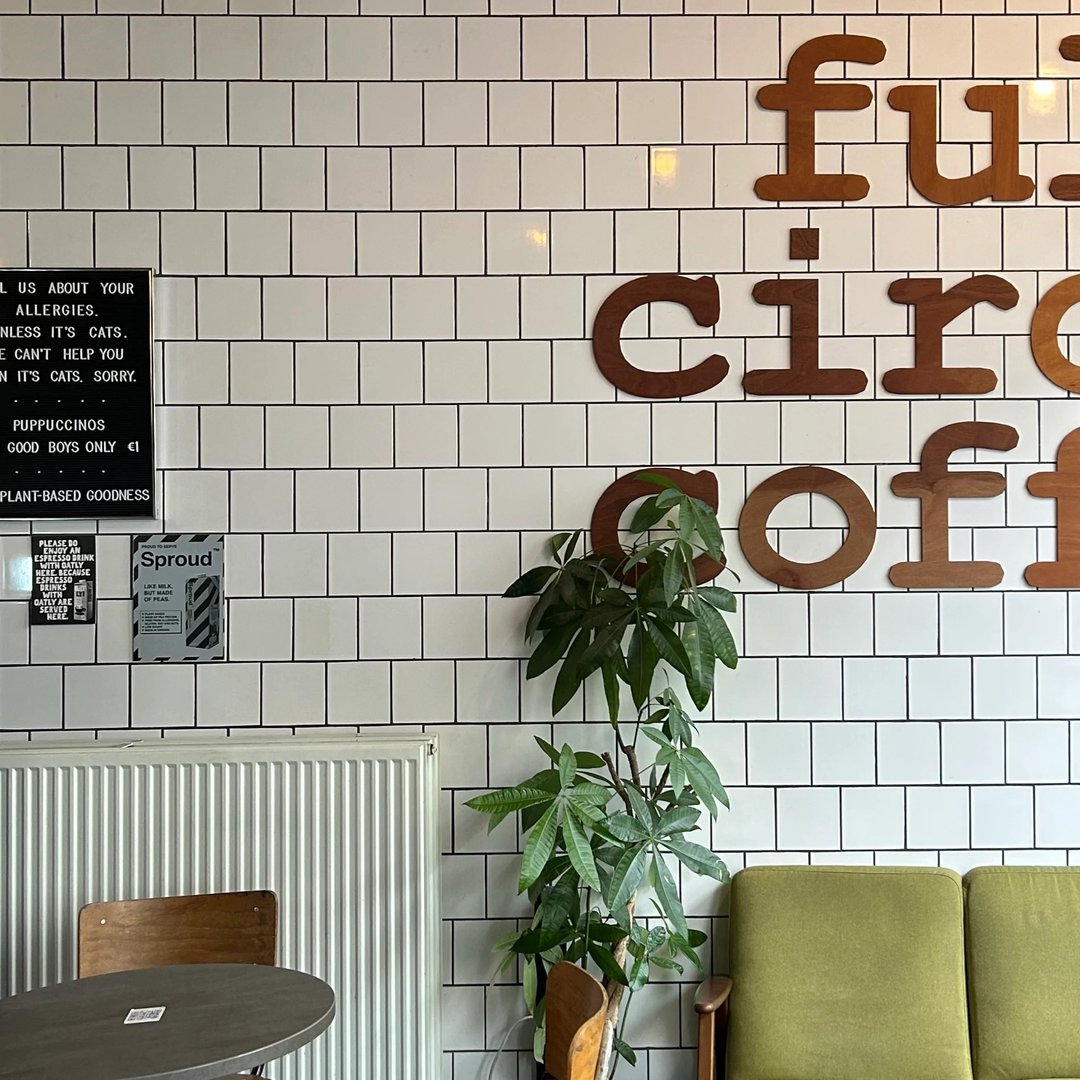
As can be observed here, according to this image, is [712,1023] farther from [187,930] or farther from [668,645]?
[187,930]

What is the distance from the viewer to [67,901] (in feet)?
8.44

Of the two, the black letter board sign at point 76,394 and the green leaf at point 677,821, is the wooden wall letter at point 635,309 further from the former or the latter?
the black letter board sign at point 76,394

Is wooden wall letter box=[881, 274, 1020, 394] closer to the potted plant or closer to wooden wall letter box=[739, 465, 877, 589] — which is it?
wooden wall letter box=[739, 465, 877, 589]

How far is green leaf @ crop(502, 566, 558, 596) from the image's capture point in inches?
103

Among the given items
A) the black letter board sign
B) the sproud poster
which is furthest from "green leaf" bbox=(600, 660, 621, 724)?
the black letter board sign

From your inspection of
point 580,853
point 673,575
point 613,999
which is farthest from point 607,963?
point 673,575

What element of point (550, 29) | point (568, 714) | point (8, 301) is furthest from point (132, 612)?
point (550, 29)

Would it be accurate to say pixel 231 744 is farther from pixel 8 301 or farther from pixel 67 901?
pixel 8 301

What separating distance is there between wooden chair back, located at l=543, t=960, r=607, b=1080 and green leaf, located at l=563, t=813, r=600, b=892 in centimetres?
32

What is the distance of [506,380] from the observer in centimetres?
274

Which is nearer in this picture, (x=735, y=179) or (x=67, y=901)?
(x=67, y=901)

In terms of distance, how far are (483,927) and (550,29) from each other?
232 centimetres

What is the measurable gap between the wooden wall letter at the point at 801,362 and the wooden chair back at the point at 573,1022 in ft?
5.05

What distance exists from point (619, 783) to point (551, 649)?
1.17 ft
